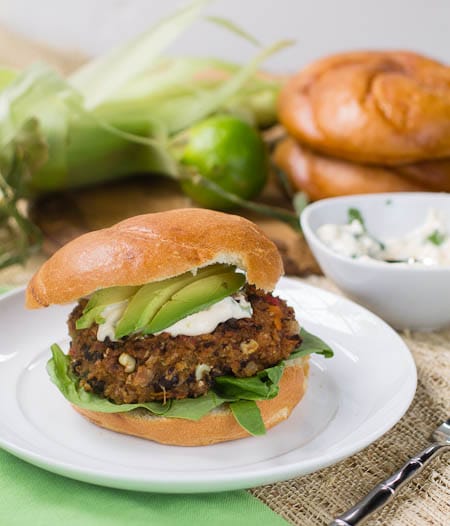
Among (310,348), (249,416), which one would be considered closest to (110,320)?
(249,416)

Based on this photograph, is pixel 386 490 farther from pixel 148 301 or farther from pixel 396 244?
pixel 396 244

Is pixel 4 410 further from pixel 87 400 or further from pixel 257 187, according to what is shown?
pixel 257 187

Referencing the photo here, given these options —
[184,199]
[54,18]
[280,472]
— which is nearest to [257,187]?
[184,199]

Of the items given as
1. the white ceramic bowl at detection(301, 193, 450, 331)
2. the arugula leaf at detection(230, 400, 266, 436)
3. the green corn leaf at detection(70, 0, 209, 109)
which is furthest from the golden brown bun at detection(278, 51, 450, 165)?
the arugula leaf at detection(230, 400, 266, 436)

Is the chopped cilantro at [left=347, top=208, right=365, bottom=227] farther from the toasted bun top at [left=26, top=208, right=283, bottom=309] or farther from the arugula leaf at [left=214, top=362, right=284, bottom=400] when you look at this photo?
the arugula leaf at [left=214, top=362, right=284, bottom=400]

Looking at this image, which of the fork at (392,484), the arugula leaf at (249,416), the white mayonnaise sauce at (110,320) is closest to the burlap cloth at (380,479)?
the fork at (392,484)

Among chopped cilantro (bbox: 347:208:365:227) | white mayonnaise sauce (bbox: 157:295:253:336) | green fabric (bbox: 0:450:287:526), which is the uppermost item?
white mayonnaise sauce (bbox: 157:295:253:336)
